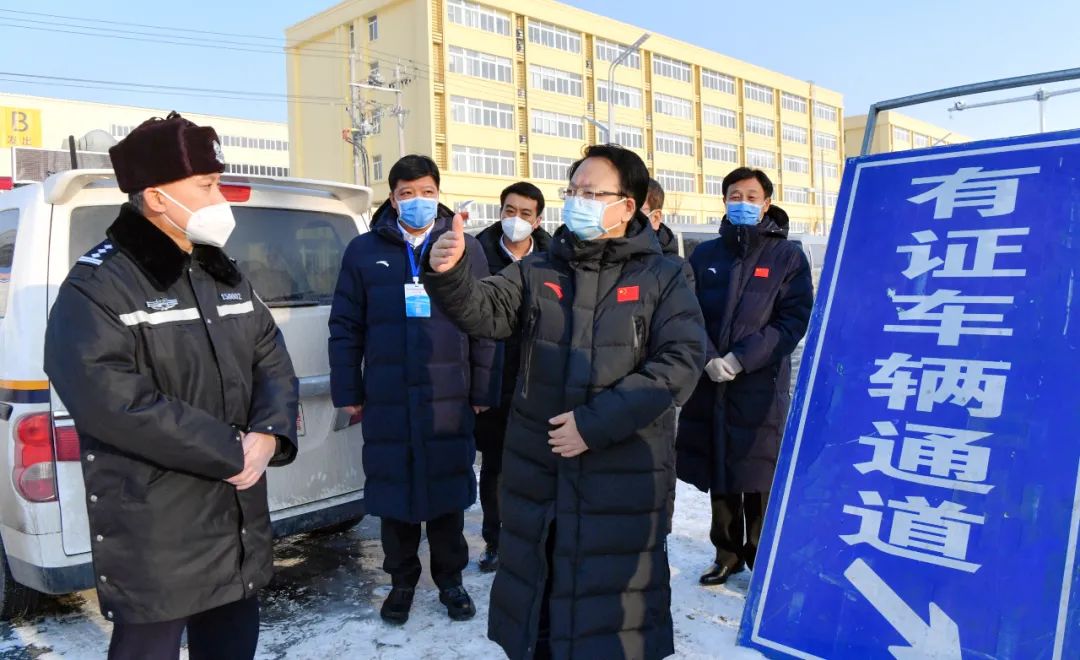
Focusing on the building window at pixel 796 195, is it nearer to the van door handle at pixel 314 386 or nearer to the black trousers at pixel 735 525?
the black trousers at pixel 735 525

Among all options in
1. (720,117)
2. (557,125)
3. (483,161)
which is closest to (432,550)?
(483,161)

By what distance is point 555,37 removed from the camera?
46562 mm

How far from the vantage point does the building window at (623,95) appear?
49.2 meters

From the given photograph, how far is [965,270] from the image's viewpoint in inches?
87.6

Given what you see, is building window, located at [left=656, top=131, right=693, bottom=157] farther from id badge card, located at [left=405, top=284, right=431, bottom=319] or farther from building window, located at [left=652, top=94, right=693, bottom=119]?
id badge card, located at [left=405, top=284, right=431, bottom=319]

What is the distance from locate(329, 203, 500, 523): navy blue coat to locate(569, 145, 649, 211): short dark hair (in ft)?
3.66

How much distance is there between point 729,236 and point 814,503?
201 centimetres

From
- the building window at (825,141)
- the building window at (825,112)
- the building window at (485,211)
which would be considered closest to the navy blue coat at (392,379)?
the building window at (485,211)

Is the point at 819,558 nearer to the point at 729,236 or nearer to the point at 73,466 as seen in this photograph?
the point at 729,236

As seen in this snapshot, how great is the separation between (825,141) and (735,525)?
73079 mm

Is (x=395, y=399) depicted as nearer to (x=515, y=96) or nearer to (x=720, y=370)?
(x=720, y=370)

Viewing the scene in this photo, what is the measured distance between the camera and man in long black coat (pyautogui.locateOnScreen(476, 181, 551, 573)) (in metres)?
4.34

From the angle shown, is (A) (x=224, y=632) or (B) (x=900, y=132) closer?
(A) (x=224, y=632)

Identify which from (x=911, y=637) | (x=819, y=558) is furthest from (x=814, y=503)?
(x=911, y=637)
